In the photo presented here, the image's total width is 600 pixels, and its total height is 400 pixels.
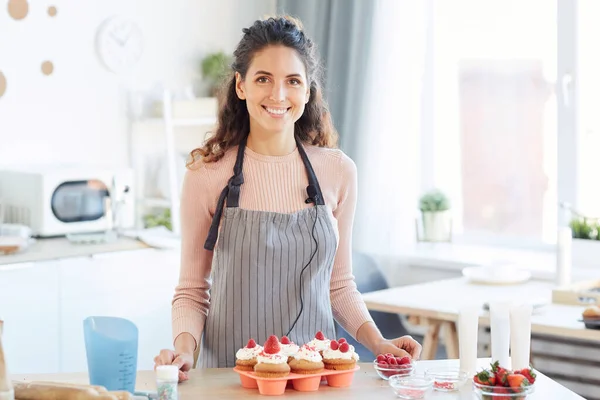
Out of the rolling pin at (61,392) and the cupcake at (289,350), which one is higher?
the cupcake at (289,350)

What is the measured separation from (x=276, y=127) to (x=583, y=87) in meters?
2.19

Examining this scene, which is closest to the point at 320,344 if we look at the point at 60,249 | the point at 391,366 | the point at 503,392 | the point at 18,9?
the point at 391,366

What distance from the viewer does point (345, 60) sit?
4.26 m

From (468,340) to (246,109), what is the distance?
715 millimetres

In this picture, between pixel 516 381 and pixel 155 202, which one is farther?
pixel 155 202

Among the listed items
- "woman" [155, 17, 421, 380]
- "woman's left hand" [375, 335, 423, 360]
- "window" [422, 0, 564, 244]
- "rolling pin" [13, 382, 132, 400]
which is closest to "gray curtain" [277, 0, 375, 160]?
"window" [422, 0, 564, 244]

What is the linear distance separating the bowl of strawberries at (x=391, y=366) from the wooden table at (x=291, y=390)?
0.07 ft

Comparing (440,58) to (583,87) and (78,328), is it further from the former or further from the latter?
(78,328)

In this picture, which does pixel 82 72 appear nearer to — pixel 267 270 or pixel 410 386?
pixel 267 270

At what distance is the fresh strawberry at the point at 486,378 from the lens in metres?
1.78

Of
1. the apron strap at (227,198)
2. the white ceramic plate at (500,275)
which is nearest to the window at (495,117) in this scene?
the white ceramic plate at (500,275)

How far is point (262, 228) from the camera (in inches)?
83.5

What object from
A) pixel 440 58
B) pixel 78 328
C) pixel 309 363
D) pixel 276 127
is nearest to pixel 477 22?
pixel 440 58

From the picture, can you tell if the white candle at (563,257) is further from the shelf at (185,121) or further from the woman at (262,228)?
the shelf at (185,121)
